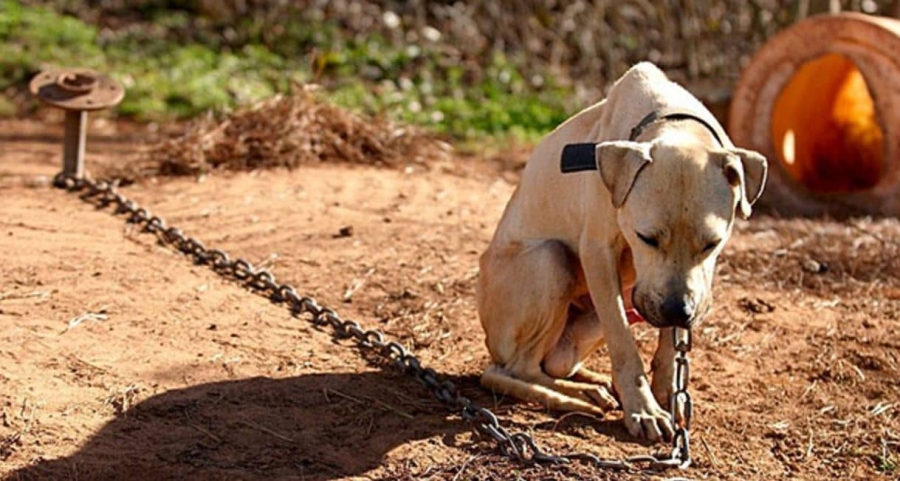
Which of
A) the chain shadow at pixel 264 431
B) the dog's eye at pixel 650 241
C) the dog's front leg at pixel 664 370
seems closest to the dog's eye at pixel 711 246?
the dog's eye at pixel 650 241

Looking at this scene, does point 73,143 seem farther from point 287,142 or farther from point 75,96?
point 287,142

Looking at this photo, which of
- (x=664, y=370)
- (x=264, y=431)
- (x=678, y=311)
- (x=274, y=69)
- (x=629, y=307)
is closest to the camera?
(x=678, y=311)

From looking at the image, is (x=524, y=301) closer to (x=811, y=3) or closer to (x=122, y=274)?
(x=122, y=274)

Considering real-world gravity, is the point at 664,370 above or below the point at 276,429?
above

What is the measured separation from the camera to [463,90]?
500 inches

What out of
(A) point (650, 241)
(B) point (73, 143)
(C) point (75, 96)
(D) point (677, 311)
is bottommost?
(B) point (73, 143)

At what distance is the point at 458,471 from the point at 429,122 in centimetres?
696

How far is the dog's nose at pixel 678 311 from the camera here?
4.89m

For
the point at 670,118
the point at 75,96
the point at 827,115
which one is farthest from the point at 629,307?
the point at 827,115

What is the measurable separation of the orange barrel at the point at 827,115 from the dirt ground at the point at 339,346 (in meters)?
0.57

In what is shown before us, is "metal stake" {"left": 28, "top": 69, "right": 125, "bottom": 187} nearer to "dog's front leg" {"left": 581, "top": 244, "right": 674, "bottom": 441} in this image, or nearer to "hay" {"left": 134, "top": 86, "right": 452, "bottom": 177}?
"hay" {"left": 134, "top": 86, "right": 452, "bottom": 177}

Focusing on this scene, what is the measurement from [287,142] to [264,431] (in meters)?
4.47

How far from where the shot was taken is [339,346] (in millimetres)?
6398

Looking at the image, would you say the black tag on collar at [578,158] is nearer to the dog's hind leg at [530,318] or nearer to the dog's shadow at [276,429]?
the dog's hind leg at [530,318]
